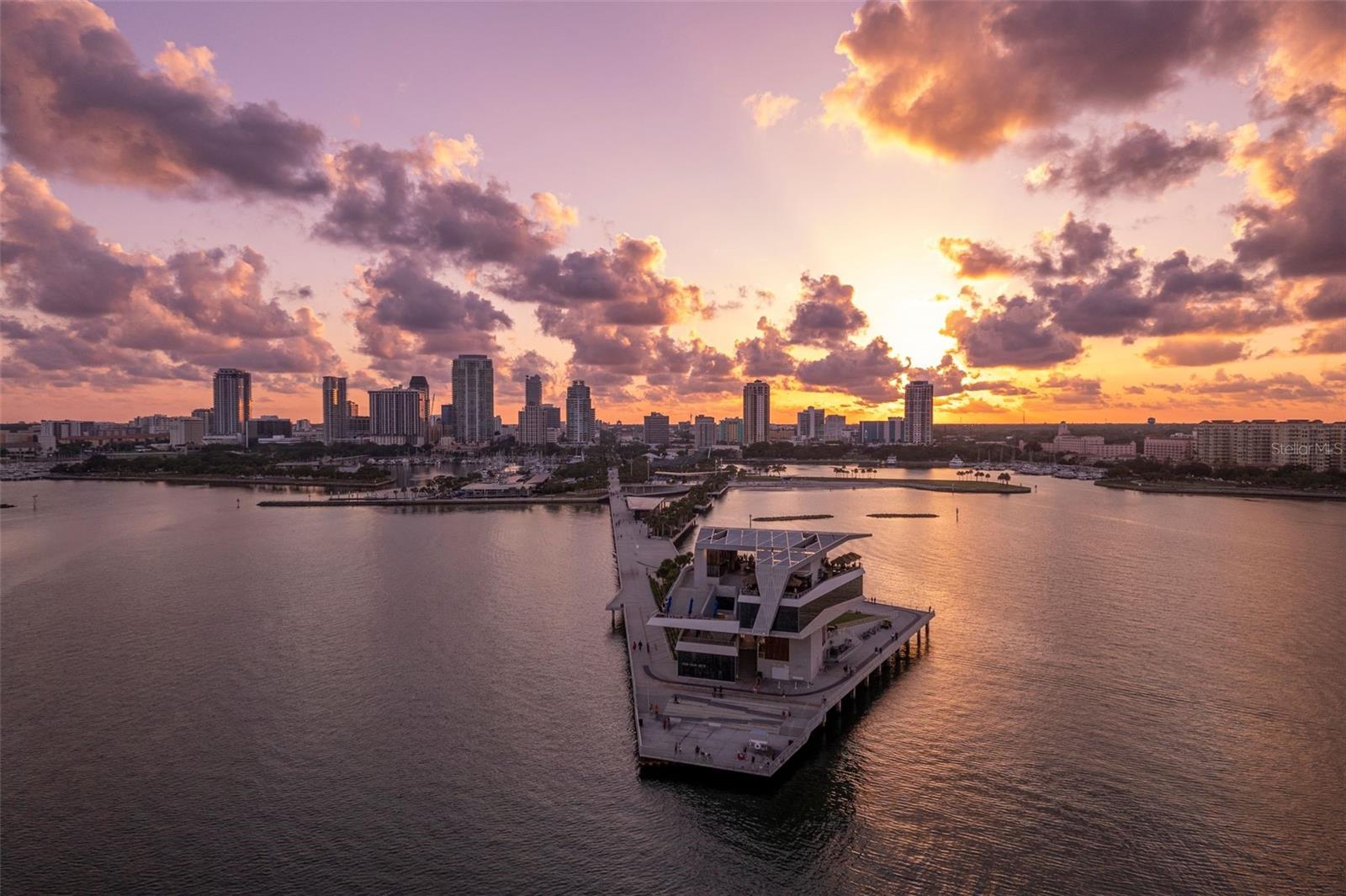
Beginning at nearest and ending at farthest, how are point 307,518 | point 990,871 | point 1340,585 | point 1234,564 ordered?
point 990,871
point 1340,585
point 1234,564
point 307,518

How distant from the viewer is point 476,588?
41.1 meters

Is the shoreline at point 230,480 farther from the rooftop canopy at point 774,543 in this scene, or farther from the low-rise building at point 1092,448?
the low-rise building at point 1092,448

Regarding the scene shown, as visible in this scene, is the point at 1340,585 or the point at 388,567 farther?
the point at 388,567

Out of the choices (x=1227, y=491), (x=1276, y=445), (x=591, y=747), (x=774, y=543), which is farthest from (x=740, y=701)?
(x=1276, y=445)

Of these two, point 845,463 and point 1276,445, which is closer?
point 1276,445

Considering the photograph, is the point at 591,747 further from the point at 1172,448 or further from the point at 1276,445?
the point at 1172,448

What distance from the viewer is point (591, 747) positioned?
2172 centimetres

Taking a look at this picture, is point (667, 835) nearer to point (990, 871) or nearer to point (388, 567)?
point (990, 871)

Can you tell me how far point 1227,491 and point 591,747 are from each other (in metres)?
104

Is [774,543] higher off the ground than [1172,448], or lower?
lower

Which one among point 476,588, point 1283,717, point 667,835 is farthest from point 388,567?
point 1283,717

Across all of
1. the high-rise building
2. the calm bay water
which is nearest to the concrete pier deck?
the calm bay water

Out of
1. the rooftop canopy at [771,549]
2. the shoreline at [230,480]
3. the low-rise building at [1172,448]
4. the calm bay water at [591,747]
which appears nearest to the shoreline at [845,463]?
the low-rise building at [1172,448]

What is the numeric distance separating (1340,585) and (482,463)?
492 ft
